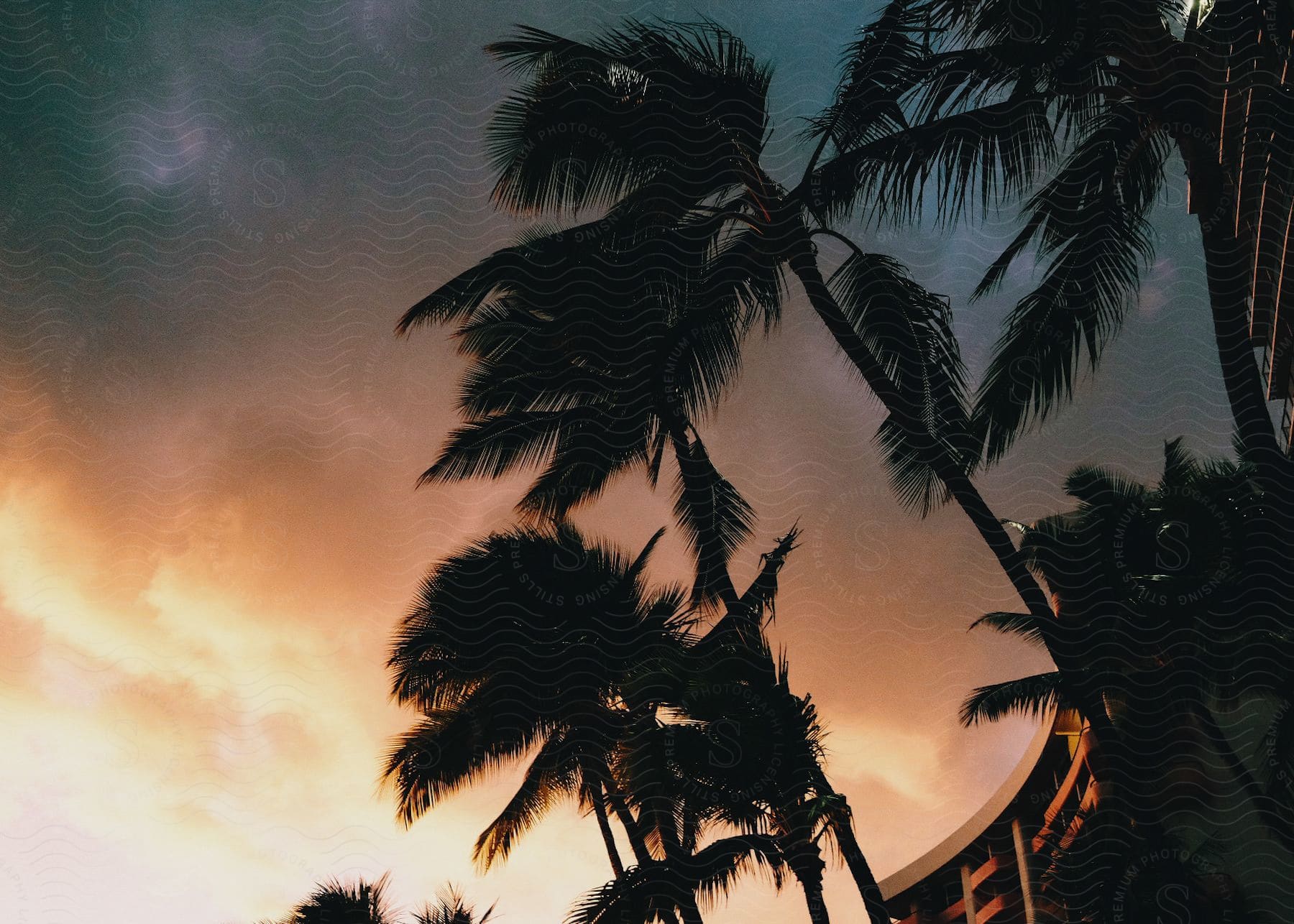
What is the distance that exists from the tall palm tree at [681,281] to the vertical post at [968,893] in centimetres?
1715

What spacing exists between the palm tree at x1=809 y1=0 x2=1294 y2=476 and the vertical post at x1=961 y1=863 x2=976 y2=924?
62.6ft

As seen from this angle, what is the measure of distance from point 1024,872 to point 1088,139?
17306mm

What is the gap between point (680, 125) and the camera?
7.50m

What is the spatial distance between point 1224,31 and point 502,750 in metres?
9.48

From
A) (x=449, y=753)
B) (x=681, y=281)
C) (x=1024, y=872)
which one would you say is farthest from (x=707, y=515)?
(x=1024, y=872)

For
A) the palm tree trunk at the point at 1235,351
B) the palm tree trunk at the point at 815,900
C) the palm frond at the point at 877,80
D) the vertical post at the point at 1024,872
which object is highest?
the palm frond at the point at 877,80

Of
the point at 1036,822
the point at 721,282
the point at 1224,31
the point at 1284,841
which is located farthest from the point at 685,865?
the point at 1036,822

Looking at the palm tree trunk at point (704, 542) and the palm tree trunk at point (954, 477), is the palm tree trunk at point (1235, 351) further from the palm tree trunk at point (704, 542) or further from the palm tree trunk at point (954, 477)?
the palm tree trunk at point (704, 542)

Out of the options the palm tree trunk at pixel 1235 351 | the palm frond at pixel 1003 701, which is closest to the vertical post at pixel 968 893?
the palm frond at pixel 1003 701

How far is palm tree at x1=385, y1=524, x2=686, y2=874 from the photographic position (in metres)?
10.6

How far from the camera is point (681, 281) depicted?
7781mm

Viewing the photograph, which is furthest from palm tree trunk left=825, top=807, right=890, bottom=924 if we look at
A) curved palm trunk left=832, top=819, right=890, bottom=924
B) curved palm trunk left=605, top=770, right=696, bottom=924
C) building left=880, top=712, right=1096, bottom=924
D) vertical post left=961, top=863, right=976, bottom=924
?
vertical post left=961, top=863, right=976, bottom=924

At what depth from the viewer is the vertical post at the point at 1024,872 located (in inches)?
720

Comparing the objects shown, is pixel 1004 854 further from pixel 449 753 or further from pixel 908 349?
pixel 908 349
